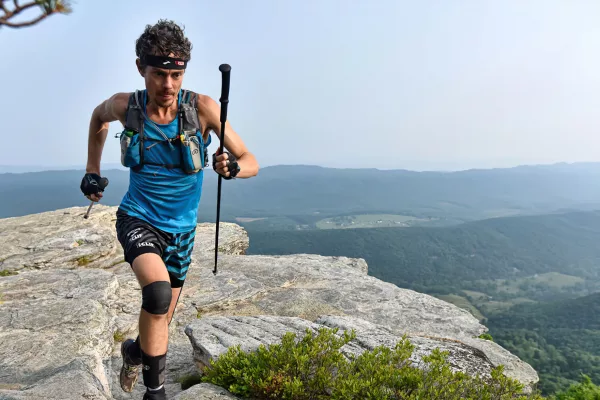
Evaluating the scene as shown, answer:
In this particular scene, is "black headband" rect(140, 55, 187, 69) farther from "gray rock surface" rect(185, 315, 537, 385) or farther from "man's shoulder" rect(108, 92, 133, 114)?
"gray rock surface" rect(185, 315, 537, 385)

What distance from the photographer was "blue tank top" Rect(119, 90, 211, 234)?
17.5ft

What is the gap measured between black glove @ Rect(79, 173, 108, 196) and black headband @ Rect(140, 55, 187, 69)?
2184 mm

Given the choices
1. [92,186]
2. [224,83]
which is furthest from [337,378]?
[92,186]

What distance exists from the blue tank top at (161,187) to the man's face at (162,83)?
238 millimetres

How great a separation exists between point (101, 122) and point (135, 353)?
3420mm

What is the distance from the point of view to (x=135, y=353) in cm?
568

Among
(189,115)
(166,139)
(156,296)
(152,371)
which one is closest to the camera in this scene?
(156,296)

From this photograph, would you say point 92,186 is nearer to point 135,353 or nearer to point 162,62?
point 162,62

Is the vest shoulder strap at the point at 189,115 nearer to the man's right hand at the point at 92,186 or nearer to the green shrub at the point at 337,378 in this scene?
the man's right hand at the point at 92,186

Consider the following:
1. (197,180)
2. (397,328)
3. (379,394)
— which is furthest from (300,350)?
(397,328)

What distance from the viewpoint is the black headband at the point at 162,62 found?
5.09 m

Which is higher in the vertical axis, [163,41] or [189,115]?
[163,41]

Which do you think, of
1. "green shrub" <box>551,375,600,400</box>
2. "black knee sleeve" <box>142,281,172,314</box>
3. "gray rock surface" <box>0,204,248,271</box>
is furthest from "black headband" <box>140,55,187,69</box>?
"green shrub" <box>551,375,600,400</box>

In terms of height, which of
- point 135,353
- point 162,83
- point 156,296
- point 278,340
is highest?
point 162,83
